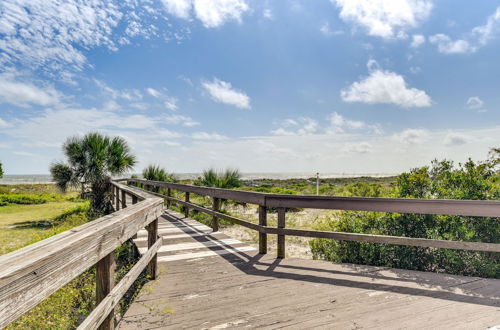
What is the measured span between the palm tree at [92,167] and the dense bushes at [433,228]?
12.5 m

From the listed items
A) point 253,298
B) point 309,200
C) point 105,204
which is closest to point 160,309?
point 253,298

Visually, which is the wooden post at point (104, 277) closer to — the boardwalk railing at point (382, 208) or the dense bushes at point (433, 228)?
the boardwalk railing at point (382, 208)

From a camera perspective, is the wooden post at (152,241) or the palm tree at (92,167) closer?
the wooden post at (152,241)

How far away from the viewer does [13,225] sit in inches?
549

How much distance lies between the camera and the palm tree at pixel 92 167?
573 inches

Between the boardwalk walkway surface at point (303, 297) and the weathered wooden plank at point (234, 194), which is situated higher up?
the weathered wooden plank at point (234, 194)

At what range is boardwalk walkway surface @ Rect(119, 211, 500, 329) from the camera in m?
2.57

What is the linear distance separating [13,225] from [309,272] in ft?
51.9

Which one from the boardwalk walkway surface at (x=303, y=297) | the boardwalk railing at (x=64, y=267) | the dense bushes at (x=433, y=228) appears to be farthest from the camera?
the dense bushes at (x=433, y=228)

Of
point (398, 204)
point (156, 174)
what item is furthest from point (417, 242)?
point (156, 174)

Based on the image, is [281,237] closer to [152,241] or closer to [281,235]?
[281,235]

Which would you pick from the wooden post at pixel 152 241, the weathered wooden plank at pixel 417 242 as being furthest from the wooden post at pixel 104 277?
the weathered wooden plank at pixel 417 242

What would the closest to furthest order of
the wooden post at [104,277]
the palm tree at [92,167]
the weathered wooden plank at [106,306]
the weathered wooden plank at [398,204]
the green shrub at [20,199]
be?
the weathered wooden plank at [106,306]
the wooden post at [104,277]
the weathered wooden plank at [398,204]
the palm tree at [92,167]
the green shrub at [20,199]

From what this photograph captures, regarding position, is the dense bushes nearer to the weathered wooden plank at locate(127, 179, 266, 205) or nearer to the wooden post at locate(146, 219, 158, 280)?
the weathered wooden plank at locate(127, 179, 266, 205)
